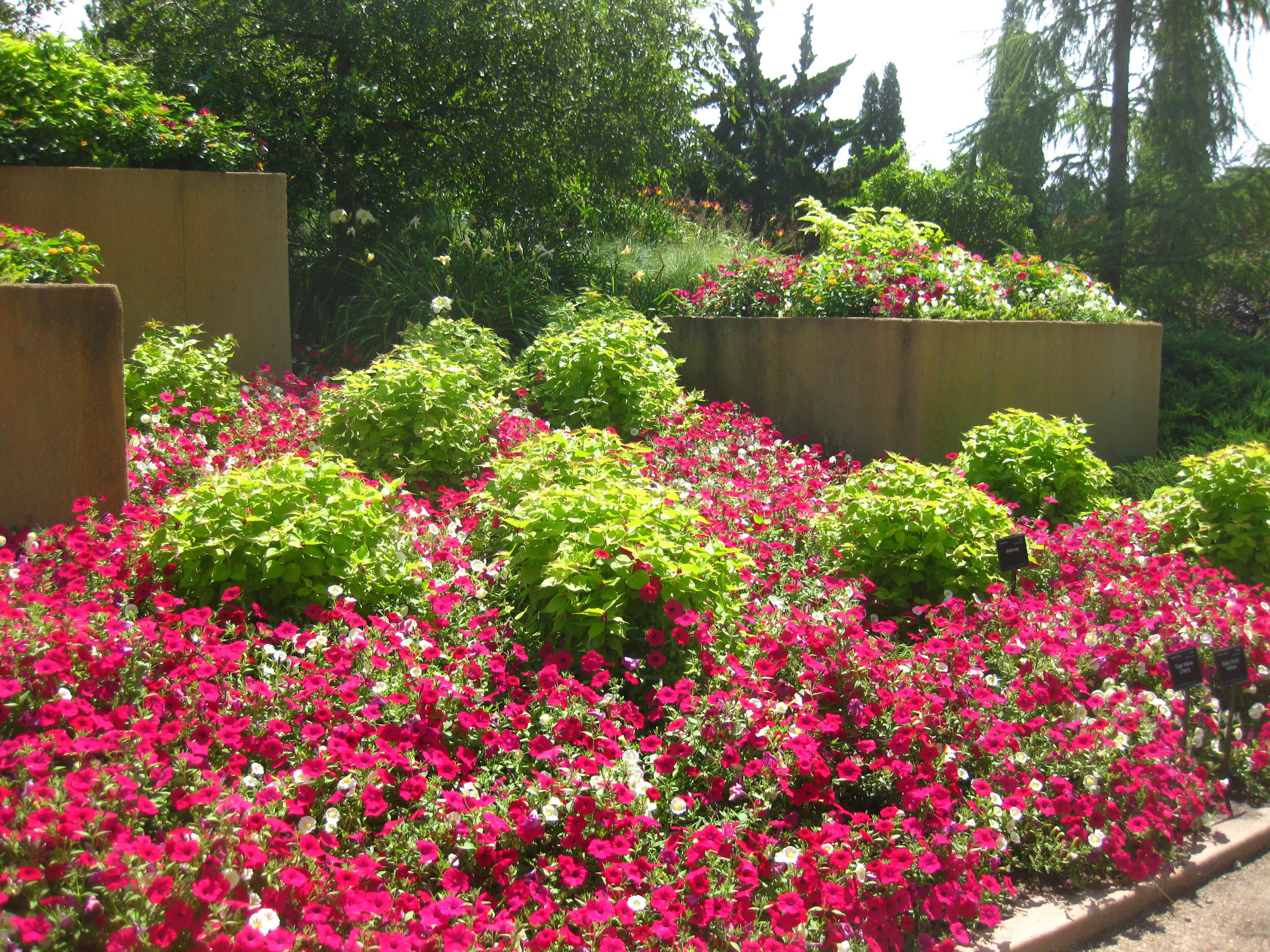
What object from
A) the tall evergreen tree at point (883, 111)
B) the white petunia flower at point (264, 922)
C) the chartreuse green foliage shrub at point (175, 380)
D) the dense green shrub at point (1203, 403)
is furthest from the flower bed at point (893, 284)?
the tall evergreen tree at point (883, 111)

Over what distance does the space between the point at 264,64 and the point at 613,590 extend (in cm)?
770

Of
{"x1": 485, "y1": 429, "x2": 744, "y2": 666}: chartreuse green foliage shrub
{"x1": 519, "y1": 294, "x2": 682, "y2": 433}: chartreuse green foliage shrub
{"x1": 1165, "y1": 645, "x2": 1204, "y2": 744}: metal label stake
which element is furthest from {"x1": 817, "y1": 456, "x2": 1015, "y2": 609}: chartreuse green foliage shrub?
{"x1": 519, "y1": 294, "x2": 682, "y2": 433}: chartreuse green foliage shrub

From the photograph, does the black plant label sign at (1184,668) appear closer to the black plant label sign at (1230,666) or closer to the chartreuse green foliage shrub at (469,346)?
the black plant label sign at (1230,666)

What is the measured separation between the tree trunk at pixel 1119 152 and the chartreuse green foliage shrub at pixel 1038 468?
8733mm

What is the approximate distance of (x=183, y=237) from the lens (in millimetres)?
6168

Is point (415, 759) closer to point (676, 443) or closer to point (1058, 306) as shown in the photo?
point (676, 443)

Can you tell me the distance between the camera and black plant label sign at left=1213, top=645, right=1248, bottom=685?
9.09ft

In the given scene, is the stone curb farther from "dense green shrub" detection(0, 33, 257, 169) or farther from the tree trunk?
the tree trunk

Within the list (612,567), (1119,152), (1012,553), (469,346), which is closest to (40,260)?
(469,346)

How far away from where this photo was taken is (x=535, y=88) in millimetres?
8539

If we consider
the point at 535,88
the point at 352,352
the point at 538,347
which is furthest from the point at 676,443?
the point at 535,88

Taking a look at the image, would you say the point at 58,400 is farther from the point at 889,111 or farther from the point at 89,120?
the point at 889,111

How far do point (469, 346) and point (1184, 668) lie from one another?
4263 millimetres

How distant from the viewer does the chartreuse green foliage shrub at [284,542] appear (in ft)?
9.64
